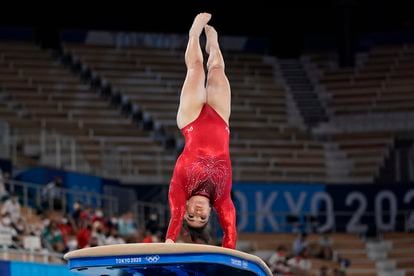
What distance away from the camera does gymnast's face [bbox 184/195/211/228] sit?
26.8 ft

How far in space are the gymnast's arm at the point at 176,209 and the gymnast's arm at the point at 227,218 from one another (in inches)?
12.3

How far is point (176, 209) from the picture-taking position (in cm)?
847

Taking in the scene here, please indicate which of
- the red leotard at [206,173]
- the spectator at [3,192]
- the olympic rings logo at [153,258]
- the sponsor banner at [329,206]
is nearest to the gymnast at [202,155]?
the red leotard at [206,173]

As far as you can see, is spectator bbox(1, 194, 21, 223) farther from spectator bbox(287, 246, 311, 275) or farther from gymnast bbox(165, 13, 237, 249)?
gymnast bbox(165, 13, 237, 249)

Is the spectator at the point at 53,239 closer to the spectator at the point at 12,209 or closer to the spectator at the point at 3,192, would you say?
the spectator at the point at 12,209

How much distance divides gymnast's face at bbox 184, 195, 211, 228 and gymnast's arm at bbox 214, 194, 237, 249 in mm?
282

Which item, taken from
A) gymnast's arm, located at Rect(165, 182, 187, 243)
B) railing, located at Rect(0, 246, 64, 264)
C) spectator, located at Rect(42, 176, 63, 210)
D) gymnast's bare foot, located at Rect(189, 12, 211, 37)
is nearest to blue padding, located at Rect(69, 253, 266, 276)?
gymnast's arm, located at Rect(165, 182, 187, 243)

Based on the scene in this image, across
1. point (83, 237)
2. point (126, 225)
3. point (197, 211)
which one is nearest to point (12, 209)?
point (83, 237)

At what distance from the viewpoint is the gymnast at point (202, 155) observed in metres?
8.39

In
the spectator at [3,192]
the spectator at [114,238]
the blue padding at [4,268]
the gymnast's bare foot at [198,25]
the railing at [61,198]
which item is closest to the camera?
the gymnast's bare foot at [198,25]

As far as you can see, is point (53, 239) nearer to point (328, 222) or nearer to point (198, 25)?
point (198, 25)

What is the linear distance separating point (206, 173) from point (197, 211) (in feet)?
1.85

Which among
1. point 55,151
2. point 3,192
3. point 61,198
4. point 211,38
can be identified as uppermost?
point 55,151

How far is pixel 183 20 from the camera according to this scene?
85.9 feet
